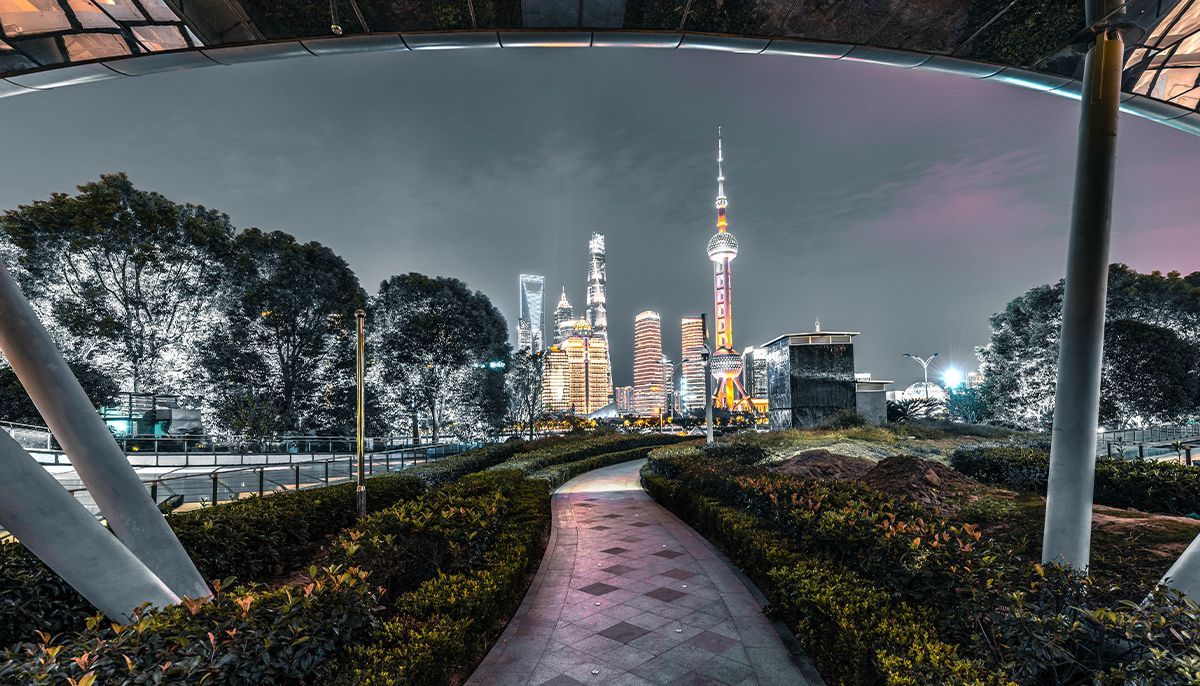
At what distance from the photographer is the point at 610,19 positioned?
515 centimetres

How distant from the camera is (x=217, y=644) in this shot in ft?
10.9

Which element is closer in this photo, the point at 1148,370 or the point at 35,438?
the point at 35,438

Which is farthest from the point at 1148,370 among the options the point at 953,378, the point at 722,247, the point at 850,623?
the point at 722,247

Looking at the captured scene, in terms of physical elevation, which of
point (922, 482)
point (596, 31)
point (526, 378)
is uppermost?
point (596, 31)

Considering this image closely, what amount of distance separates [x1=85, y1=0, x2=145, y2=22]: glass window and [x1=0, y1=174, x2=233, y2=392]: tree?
2747 centimetres

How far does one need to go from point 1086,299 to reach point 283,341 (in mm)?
35245

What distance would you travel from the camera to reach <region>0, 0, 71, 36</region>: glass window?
162 inches

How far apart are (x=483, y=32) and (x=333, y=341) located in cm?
3197

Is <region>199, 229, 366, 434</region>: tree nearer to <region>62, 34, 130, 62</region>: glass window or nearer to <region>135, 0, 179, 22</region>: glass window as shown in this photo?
<region>62, 34, 130, 62</region>: glass window

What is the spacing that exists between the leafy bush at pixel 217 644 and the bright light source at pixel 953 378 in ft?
175

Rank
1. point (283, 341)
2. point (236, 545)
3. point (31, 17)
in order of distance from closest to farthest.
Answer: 1. point (31, 17)
2. point (236, 545)
3. point (283, 341)

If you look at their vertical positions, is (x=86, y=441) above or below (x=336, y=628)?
above

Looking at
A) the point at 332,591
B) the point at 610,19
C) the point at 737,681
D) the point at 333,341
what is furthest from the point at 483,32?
the point at 333,341

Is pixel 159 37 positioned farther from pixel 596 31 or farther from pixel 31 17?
pixel 596 31
